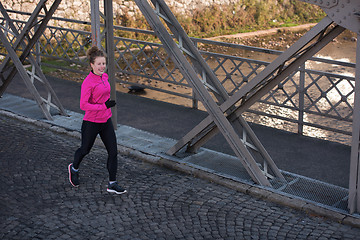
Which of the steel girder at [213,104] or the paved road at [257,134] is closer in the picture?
the steel girder at [213,104]

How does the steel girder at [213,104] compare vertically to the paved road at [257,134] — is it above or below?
above

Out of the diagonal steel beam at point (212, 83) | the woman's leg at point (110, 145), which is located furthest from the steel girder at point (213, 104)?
the woman's leg at point (110, 145)

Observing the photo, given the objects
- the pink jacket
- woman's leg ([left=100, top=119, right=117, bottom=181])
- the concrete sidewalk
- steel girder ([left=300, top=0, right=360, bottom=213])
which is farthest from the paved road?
the pink jacket

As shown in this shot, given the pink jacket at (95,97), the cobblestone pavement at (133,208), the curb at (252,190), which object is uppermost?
the pink jacket at (95,97)

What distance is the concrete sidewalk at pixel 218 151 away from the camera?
6.84 meters

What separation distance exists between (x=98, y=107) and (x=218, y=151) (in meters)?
2.38

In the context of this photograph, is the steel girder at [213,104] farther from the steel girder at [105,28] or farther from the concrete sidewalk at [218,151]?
the steel girder at [105,28]

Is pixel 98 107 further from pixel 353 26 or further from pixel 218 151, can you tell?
pixel 353 26

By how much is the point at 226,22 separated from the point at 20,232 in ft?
52.1

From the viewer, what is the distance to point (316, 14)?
2391 centimetres

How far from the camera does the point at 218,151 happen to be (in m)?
8.53

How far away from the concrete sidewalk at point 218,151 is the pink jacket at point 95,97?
4.52 ft

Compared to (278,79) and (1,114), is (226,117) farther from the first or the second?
(1,114)

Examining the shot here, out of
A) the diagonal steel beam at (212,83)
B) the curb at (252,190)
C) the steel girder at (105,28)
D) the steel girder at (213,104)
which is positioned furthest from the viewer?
the steel girder at (105,28)
